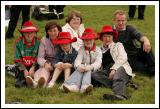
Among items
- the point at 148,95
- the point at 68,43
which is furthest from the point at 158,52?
the point at 68,43

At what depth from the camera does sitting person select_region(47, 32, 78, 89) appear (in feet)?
20.3

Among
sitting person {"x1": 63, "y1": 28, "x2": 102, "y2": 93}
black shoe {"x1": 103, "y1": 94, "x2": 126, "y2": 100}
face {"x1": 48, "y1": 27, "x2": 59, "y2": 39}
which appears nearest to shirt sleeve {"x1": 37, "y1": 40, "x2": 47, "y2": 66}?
face {"x1": 48, "y1": 27, "x2": 59, "y2": 39}

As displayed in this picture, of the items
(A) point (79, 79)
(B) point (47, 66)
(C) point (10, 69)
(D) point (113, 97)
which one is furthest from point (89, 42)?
(C) point (10, 69)

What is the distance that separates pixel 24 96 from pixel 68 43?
1.04 meters

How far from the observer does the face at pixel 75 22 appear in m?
6.72

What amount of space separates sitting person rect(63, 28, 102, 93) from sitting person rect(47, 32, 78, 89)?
0.16 meters

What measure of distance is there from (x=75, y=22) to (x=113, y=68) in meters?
1.08

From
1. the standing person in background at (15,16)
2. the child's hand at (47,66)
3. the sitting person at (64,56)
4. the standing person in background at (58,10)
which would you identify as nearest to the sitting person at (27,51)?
the child's hand at (47,66)

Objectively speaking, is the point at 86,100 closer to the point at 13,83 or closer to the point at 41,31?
the point at 13,83

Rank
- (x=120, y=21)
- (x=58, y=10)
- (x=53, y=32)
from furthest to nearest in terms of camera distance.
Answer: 1. (x=58, y=10)
2. (x=120, y=21)
3. (x=53, y=32)

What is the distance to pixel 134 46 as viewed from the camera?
6.85 m

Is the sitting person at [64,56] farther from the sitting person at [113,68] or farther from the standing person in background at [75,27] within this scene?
the sitting person at [113,68]

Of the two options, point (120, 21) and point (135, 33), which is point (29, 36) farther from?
point (135, 33)

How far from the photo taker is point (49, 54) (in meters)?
6.48
